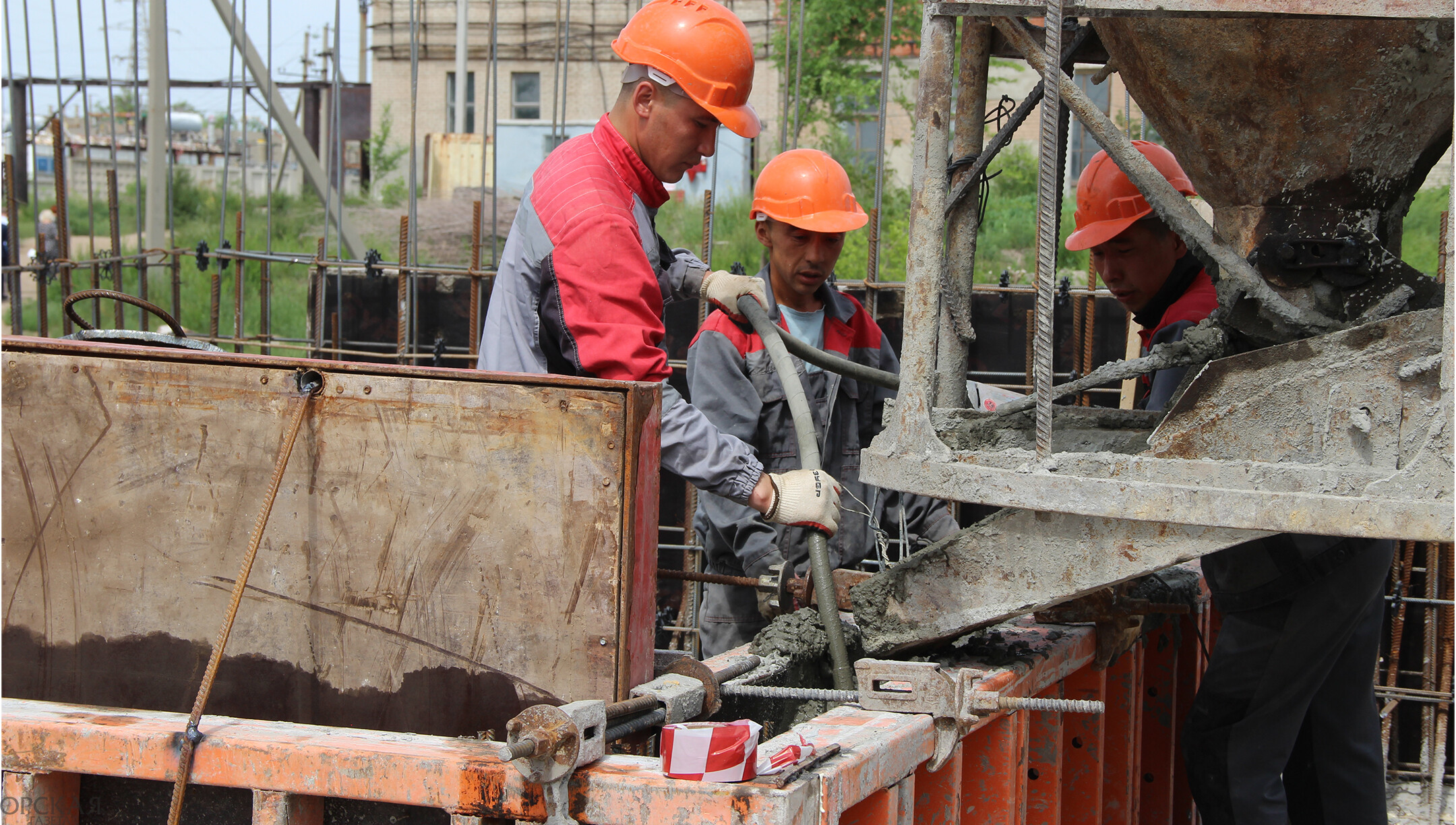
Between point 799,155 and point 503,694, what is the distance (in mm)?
2733

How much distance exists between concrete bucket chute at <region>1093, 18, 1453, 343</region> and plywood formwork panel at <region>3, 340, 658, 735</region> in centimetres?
151

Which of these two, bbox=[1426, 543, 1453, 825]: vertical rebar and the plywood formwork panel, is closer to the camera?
the plywood formwork panel

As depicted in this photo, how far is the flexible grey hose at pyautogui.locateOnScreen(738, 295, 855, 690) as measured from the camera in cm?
286

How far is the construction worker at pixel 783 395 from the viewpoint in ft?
13.1

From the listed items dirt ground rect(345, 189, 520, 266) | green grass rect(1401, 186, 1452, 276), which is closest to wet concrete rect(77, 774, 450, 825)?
green grass rect(1401, 186, 1452, 276)

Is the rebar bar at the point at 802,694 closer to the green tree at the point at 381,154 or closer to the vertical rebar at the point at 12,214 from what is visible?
the vertical rebar at the point at 12,214

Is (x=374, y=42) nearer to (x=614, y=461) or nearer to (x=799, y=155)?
(x=799, y=155)

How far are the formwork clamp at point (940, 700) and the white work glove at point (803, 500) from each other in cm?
50

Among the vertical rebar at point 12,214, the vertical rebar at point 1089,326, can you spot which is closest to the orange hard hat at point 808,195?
the vertical rebar at point 1089,326

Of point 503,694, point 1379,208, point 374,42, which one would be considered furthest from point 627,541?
point 374,42

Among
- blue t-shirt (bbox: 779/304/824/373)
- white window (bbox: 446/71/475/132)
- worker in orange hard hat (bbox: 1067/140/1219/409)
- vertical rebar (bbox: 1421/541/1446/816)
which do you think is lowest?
vertical rebar (bbox: 1421/541/1446/816)

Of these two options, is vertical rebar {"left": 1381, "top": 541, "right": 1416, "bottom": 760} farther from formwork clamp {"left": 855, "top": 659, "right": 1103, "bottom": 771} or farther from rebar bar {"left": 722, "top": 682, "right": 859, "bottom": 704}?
rebar bar {"left": 722, "top": 682, "right": 859, "bottom": 704}

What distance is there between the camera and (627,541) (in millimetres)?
2184

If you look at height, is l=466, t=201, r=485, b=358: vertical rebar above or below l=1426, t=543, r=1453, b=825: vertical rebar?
above
